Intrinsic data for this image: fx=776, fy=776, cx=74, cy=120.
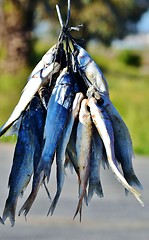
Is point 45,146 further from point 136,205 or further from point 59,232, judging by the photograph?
point 136,205

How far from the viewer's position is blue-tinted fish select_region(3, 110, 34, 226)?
2967mm

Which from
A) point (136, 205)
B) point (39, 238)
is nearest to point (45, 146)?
point (39, 238)

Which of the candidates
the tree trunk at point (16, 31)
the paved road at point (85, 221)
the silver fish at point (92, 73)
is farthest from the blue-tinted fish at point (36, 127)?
the tree trunk at point (16, 31)

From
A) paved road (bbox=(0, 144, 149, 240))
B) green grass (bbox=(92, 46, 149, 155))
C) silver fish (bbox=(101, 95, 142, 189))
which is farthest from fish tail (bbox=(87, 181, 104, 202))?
green grass (bbox=(92, 46, 149, 155))

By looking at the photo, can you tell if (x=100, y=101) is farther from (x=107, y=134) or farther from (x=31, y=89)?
(x=31, y=89)

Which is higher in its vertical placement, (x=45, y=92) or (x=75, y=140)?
(x=45, y=92)

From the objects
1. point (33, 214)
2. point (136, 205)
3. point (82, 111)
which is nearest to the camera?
point (82, 111)

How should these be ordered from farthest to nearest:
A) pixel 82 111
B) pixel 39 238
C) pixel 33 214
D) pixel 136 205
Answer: pixel 136 205, pixel 33 214, pixel 39 238, pixel 82 111

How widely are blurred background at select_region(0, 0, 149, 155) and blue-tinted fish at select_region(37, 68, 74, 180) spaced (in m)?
0.34

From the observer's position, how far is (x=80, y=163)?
9.58 feet

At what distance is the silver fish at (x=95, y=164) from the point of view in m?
2.91

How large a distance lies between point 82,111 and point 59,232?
4.12m

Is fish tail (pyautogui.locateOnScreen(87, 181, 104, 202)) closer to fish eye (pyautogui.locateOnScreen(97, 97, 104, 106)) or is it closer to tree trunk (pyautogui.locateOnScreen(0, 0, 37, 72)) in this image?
fish eye (pyautogui.locateOnScreen(97, 97, 104, 106))

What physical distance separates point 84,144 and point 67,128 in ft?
0.30
